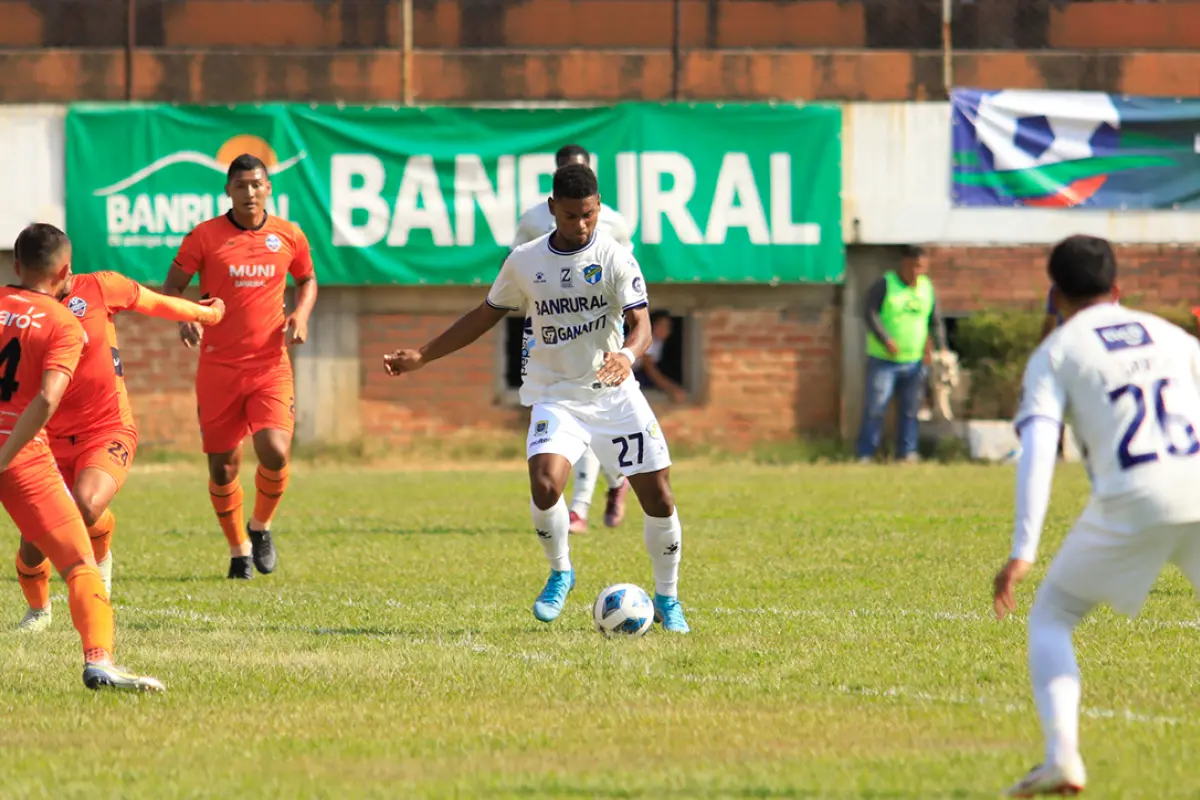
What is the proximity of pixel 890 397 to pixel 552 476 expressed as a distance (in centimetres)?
1204

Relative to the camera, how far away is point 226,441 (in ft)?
37.0

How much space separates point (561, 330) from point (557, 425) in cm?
44

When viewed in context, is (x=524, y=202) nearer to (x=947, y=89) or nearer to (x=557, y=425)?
(x=947, y=89)

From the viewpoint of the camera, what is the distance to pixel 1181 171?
837 inches

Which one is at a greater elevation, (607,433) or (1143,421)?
(1143,421)

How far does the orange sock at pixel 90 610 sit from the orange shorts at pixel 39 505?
7 cm

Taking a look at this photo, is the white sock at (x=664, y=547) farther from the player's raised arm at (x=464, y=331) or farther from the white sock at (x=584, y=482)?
the white sock at (x=584, y=482)

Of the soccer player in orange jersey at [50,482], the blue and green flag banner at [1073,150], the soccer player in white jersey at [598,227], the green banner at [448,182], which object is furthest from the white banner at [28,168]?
the soccer player in orange jersey at [50,482]

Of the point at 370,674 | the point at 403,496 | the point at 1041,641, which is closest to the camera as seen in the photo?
the point at 1041,641

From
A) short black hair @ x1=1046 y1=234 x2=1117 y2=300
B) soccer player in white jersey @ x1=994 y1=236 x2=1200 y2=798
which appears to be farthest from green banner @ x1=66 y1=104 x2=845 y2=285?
soccer player in white jersey @ x1=994 y1=236 x2=1200 y2=798

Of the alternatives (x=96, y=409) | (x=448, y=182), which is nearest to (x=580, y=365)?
(x=96, y=409)

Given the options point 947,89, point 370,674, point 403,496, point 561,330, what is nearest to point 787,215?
point 947,89

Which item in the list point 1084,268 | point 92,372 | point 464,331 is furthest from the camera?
point 464,331

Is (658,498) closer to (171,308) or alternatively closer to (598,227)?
(598,227)
